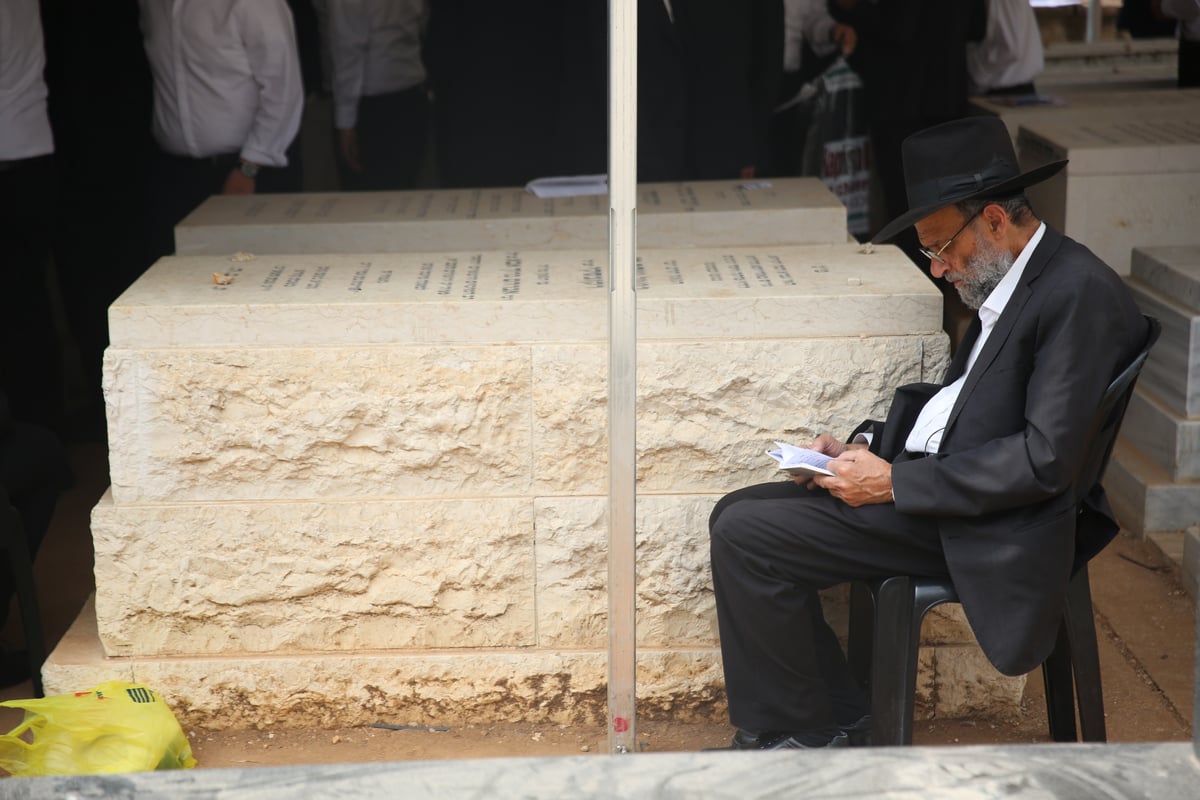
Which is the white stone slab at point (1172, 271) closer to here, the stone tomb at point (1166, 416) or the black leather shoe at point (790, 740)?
the stone tomb at point (1166, 416)

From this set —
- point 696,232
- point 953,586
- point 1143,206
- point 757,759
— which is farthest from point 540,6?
point 757,759

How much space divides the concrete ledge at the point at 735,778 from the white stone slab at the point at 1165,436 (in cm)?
273

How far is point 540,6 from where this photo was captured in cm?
578

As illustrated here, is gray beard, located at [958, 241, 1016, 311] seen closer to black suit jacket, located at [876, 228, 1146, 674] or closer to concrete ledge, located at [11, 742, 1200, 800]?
black suit jacket, located at [876, 228, 1146, 674]

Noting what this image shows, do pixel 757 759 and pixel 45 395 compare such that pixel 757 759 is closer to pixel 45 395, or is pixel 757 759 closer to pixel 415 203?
pixel 415 203

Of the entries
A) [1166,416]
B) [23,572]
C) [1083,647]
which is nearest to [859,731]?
[1083,647]

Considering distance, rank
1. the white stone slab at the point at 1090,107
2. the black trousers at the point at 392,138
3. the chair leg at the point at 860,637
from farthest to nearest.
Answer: the black trousers at the point at 392,138 → the white stone slab at the point at 1090,107 → the chair leg at the point at 860,637

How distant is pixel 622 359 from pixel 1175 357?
2.44 m

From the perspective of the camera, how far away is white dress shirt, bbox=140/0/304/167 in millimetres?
4914

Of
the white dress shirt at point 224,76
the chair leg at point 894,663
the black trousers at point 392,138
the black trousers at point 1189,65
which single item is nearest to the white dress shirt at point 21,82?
the white dress shirt at point 224,76

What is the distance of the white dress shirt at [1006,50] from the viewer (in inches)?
248

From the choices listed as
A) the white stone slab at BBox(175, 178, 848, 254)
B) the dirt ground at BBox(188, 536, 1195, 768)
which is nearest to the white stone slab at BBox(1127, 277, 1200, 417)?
the dirt ground at BBox(188, 536, 1195, 768)

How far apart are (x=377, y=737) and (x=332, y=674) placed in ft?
0.64

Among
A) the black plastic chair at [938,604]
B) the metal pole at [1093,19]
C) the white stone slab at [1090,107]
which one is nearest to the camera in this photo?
the black plastic chair at [938,604]
